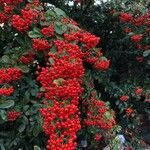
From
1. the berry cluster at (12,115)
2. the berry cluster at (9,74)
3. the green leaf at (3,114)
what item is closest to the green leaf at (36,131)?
the berry cluster at (12,115)

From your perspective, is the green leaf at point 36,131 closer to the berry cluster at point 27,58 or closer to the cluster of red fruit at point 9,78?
the cluster of red fruit at point 9,78

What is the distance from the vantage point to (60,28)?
13.2ft

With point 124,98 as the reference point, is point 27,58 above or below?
above

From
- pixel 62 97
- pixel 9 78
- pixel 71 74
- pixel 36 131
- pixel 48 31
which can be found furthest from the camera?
pixel 36 131

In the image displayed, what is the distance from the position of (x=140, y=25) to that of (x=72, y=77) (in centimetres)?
235

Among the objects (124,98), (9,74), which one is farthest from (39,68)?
(124,98)

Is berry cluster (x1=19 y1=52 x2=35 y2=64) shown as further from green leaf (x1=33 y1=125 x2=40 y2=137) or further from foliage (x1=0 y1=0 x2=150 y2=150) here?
green leaf (x1=33 y1=125 x2=40 y2=137)

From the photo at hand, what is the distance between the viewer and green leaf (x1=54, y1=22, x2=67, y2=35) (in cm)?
401

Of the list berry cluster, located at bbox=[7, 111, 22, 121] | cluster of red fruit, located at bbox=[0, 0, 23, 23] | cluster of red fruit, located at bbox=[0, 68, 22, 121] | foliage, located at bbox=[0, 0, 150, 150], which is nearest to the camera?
foliage, located at bbox=[0, 0, 150, 150]

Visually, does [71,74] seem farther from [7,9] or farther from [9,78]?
[7,9]

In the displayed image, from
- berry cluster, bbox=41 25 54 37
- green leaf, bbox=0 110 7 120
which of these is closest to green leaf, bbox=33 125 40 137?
green leaf, bbox=0 110 7 120

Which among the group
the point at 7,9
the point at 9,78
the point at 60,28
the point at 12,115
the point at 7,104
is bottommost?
the point at 12,115

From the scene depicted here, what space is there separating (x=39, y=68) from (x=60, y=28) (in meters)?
0.41

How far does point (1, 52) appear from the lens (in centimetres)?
490
